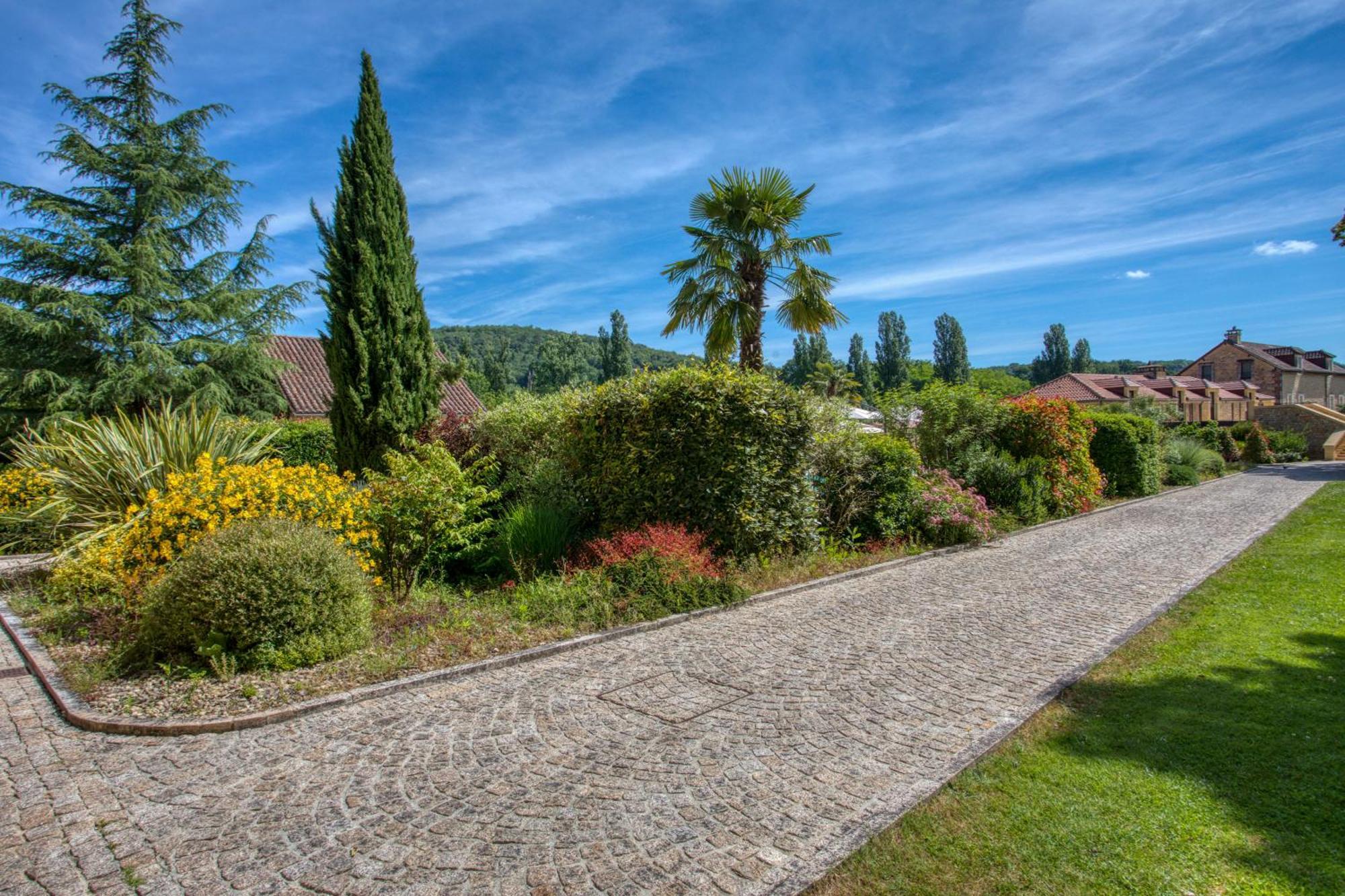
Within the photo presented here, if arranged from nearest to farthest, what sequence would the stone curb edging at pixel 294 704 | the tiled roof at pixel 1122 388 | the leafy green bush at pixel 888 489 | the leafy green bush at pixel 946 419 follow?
the stone curb edging at pixel 294 704
the leafy green bush at pixel 888 489
the leafy green bush at pixel 946 419
the tiled roof at pixel 1122 388

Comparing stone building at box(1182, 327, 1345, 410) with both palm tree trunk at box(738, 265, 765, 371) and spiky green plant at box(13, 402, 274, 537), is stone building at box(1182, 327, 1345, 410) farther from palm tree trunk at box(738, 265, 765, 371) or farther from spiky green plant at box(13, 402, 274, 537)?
spiky green plant at box(13, 402, 274, 537)

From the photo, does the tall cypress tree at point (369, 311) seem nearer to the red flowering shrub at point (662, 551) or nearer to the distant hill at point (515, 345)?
the red flowering shrub at point (662, 551)

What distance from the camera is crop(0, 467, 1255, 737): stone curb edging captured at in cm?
399

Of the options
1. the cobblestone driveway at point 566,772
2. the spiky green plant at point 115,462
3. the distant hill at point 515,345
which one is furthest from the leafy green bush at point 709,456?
the distant hill at point 515,345

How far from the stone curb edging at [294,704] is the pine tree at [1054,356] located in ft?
254

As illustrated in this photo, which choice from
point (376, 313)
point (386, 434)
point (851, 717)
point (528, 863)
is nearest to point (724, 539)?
point (851, 717)

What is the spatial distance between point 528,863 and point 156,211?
2045 cm

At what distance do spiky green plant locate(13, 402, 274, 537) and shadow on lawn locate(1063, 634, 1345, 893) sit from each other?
8623mm

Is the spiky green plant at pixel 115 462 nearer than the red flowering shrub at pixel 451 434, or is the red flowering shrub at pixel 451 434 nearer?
the spiky green plant at pixel 115 462

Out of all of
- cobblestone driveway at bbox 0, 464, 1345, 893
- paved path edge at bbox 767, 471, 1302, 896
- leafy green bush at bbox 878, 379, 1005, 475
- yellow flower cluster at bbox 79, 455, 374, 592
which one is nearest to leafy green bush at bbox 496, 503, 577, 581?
yellow flower cluster at bbox 79, 455, 374, 592

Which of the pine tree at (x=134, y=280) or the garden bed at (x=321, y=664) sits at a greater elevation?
the pine tree at (x=134, y=280)

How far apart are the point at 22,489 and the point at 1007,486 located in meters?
15.5

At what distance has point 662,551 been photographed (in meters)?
7.17

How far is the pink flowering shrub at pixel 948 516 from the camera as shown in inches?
408
